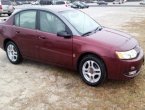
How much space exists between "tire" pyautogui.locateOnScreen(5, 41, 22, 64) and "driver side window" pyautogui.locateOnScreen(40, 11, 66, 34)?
3.81 ft

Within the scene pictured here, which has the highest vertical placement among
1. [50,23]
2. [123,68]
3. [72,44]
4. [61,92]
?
[50,23]

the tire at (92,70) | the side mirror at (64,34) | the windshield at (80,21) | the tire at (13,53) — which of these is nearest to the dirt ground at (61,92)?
the tire at (92,70)

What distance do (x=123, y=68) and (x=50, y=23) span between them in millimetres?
2065

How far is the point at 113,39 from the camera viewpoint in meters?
5.50

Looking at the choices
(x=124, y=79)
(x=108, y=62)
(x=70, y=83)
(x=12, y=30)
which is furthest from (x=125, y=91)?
(x=12, y=30)

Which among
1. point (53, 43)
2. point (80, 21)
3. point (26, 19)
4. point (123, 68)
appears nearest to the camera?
point (123, 68)

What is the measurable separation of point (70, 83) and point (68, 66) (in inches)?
→ 15.3

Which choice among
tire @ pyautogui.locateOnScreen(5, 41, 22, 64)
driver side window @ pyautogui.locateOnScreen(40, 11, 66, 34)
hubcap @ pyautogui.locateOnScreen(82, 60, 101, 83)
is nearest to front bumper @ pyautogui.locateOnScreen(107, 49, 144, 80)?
hubcap @ pyautogui.locateOnScreen(82, 60, 101, 83)

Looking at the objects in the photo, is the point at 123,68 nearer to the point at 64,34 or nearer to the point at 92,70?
the point at 92,70

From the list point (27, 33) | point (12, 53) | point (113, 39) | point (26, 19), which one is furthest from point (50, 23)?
point (12, 53)

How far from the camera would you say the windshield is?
5798 mm

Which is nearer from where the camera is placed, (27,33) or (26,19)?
(27,33)

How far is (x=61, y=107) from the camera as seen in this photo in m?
4.57

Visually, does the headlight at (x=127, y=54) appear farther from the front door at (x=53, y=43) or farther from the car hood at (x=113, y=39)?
the front door at (x=53, y=43)
